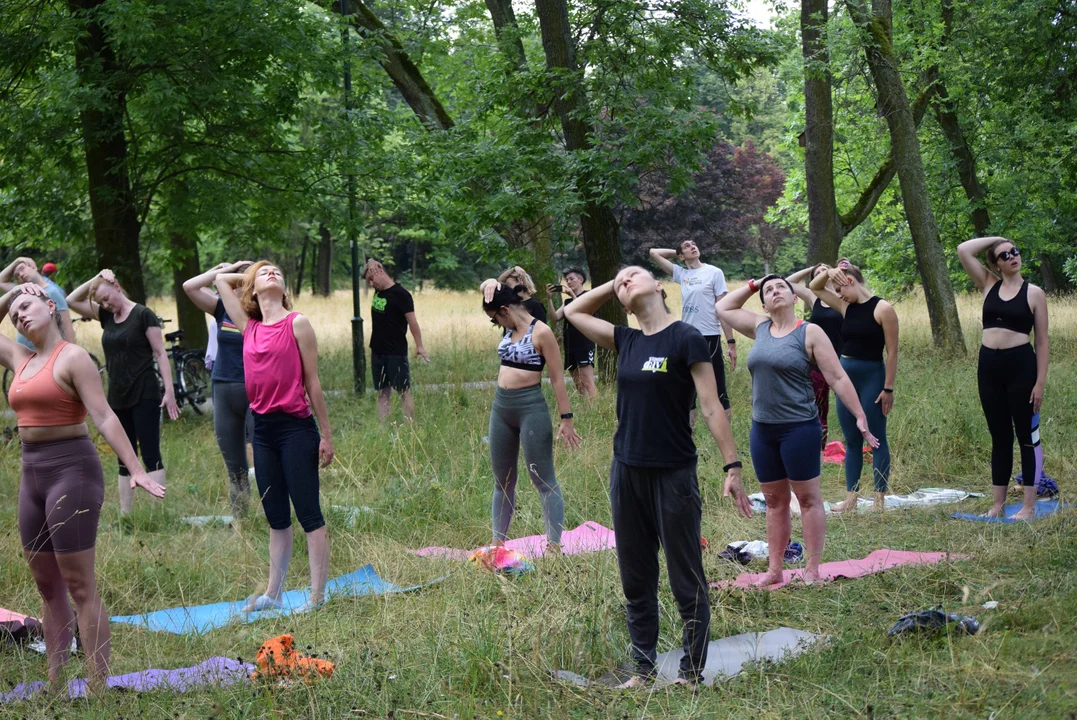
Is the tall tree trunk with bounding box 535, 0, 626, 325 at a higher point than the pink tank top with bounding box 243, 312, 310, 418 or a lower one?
higher

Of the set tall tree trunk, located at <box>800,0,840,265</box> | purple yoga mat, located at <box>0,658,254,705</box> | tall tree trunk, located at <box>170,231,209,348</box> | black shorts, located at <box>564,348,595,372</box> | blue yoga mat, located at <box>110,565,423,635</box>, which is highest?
tall tree trunk, located at <box>800,0,840,265</box>

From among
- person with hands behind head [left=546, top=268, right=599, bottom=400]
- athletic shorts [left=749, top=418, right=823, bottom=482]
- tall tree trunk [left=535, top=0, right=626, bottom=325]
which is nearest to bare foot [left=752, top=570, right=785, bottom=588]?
athletic shorts [left=749, top=418, right=823, bottom=482]

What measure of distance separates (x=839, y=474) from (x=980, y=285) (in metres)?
2.40

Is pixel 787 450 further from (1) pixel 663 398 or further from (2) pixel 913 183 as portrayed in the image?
(2) pixel 913 183

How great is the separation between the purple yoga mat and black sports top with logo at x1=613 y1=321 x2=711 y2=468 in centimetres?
204

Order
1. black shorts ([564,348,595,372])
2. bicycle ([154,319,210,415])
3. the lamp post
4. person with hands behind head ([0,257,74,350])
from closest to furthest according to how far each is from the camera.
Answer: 1. person with hands behind head ([0,257,74,350])
2. black shorts ([564,348,595,372])
3. bicycle ([154,319,210,415])
4. the lamp post

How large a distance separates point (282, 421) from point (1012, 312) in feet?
16.7

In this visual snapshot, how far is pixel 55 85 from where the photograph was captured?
11.8 meters

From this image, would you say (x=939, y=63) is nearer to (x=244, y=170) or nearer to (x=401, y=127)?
(x=401, y=127)

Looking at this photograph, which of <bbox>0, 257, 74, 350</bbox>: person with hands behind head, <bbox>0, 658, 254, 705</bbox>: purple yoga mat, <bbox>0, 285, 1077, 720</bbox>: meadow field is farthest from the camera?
<bbox>0, 257, 74, 350</bbox>: person with hands behind head

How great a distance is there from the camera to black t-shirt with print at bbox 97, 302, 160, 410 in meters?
7.97

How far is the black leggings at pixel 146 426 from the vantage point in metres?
8.10

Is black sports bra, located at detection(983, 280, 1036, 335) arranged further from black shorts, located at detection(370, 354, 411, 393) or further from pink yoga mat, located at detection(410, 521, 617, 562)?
black shorts, located at detection(370, 354, 411, 393)

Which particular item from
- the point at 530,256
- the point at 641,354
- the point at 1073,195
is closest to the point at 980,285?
the point at 641,354
